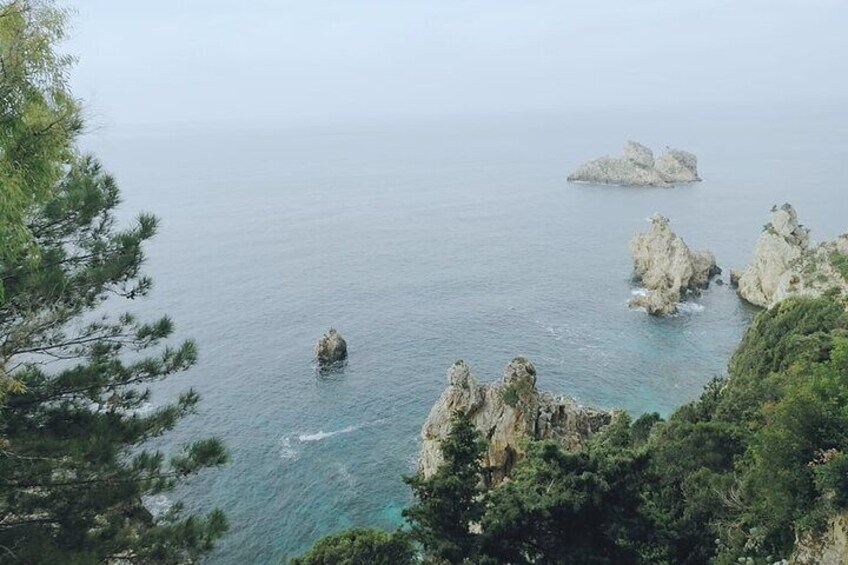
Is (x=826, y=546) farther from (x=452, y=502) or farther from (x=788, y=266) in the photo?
(x=788, y=266)

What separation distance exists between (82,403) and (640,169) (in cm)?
14101

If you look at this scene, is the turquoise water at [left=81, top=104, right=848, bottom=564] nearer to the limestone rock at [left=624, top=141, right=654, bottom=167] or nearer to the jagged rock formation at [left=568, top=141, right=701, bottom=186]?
the jagged rock formation at [left=568, top=141, right=701, bottom=186]

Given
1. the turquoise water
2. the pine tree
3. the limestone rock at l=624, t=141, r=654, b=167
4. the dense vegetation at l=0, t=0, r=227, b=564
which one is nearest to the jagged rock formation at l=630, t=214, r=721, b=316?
the turquoise water

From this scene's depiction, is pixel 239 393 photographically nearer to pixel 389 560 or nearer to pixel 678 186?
pixel 389 560

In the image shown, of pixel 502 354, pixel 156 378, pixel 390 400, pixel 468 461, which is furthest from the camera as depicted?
pixel 502 354

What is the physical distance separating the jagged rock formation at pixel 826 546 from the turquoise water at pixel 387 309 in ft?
61.1

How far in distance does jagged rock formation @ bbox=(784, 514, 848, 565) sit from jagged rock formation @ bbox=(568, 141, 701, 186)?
131493 mm

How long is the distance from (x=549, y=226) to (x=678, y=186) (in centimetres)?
4671

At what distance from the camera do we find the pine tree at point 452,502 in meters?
17.0

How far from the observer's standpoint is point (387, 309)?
68.8 meters

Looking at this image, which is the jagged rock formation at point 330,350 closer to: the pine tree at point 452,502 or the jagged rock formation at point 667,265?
the jagged rock formation at point 667,265

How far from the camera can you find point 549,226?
105062 mm

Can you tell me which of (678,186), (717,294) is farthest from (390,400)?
(678,186)

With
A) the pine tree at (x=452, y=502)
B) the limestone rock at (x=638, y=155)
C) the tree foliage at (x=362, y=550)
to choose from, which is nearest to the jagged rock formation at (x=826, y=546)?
the pine tree at (x=452, y=502)
